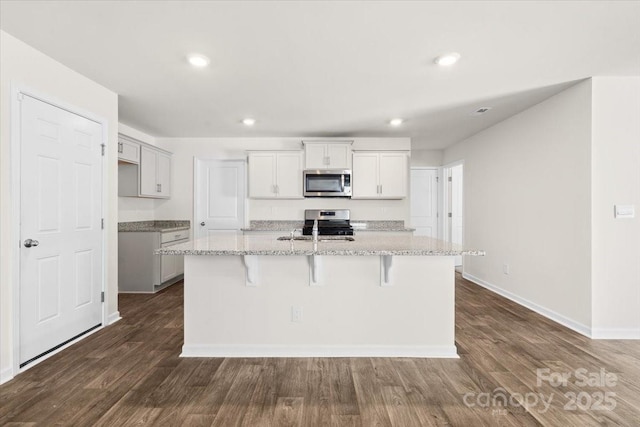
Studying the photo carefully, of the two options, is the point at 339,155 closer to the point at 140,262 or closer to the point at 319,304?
the point at 319,304

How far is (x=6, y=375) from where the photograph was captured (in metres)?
2.23

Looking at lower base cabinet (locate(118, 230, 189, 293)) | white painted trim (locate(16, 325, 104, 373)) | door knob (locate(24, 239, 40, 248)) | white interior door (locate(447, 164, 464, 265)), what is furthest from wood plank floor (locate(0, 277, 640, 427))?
white interior door (locate(447, 164, 464, 265))

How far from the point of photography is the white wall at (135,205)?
15.6 ft

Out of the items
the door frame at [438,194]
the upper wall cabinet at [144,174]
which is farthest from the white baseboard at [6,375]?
the door frame at [438,194]

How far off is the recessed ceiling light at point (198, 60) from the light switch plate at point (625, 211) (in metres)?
3.85

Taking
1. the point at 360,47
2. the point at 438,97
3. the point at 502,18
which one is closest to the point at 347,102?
the point at 438,97

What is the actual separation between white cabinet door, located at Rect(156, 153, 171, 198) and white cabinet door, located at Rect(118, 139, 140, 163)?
58cm

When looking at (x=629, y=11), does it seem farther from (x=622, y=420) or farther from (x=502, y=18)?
(x=622, y=420)

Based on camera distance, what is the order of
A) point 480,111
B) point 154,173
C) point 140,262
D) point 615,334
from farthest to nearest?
point 154,173, point 140,262, point 480,111, point 615,334

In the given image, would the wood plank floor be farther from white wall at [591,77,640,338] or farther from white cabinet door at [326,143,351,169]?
white cabinet door at [326,143,351,169]

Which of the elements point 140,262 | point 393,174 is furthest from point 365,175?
point 140,262

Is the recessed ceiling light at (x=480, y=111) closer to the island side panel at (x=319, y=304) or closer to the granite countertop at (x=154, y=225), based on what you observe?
the island side panel at (x=319, y=304)

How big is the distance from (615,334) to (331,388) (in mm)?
2756

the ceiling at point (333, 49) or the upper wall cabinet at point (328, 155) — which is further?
the upper wall cabinet at point (328, 155)
